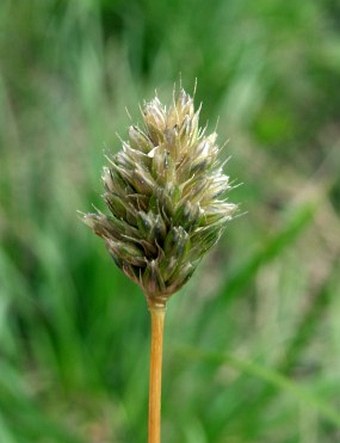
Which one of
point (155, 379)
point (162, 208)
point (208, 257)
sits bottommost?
point (155, 379)

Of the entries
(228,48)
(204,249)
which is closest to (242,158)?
(228,48)

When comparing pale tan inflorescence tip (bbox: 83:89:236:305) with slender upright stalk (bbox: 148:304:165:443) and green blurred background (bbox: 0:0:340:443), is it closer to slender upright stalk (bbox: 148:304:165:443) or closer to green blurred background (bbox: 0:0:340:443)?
slender upright stalk (bbox: 148:304:165:443)

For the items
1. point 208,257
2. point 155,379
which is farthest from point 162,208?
point 208,257

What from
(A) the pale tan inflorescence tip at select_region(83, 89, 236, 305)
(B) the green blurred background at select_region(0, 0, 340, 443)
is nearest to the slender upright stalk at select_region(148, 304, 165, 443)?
(A) the pale tan inflorescence tip at select_region(83, 89, 236, 305)

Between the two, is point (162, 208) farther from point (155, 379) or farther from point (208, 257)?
point (208, 257)

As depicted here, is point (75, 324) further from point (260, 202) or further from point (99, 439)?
point (260, 202)
